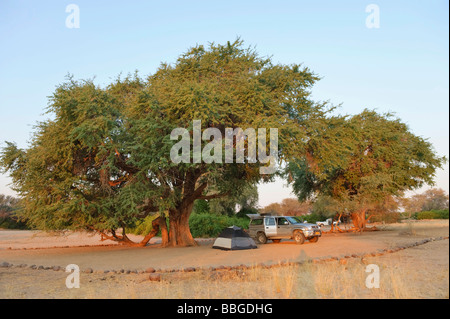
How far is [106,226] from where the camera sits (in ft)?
68.3

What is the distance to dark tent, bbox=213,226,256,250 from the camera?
2073 centimetres

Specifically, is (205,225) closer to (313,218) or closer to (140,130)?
(140,130)

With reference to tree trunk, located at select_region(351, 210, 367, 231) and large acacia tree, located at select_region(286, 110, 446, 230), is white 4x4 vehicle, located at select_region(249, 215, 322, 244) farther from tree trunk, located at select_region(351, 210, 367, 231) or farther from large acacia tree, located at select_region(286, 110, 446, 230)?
tree trunk, located at select_region(351, 210, 367, 231)

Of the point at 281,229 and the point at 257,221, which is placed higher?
the point at 257,221

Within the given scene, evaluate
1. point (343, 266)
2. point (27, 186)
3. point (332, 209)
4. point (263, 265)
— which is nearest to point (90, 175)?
point (27, 186)

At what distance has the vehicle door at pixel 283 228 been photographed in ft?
82.2

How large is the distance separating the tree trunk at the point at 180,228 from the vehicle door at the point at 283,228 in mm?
6008

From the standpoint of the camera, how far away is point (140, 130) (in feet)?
65.4

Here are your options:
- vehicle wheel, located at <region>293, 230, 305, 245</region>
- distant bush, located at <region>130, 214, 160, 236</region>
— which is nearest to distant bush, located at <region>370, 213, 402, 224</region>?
vehicle wheel, located at <region>293, 230, 305, 245</region>

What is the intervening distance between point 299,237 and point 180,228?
805 cm

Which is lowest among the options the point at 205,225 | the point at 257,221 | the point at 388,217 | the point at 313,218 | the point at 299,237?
the point at 313,218

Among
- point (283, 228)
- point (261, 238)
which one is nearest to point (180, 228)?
point (261, 238)

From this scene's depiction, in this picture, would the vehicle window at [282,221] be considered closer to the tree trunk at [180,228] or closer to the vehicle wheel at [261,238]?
the vehicle wheel at [261,238]
